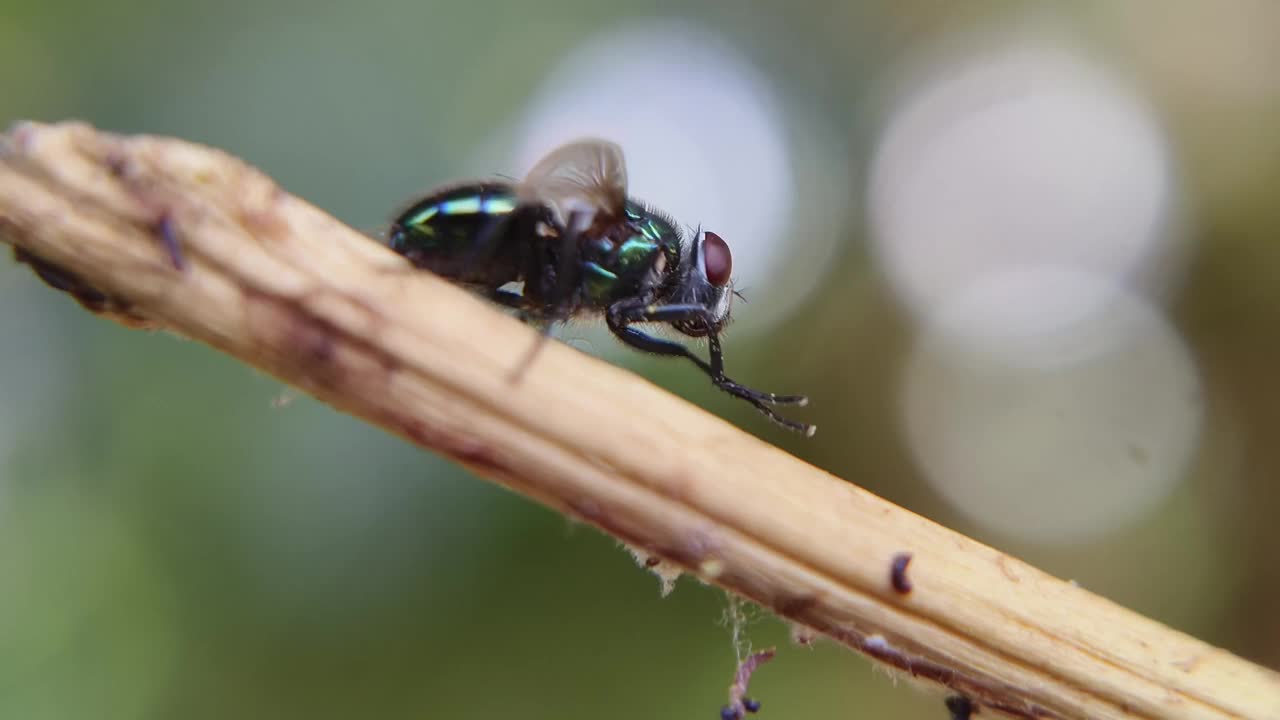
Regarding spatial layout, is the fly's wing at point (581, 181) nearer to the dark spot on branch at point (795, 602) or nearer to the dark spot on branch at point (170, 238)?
the dark spot on branch at point (170, 238)

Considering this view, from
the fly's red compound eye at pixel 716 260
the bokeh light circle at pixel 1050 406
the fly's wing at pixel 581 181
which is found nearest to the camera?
the fly's wing at pixel 581 181

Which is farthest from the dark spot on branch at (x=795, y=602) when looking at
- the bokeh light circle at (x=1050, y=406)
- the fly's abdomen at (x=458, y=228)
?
the bokeh light circle at (x=1050, y=406)

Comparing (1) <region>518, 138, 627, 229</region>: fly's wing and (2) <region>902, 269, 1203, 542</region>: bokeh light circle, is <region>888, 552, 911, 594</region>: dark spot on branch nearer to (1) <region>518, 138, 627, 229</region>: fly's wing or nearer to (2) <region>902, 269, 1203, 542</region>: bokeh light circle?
(1) <region>518, 138, 627, 229</region>: fly's wing

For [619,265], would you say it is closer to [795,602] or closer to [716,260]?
[716,260]

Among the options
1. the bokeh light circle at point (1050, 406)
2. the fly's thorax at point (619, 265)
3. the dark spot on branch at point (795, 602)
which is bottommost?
the dark spot on branch at point (795, 602)

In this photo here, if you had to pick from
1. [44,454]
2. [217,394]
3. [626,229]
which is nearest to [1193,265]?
[626,229]

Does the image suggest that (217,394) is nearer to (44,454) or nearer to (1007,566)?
(44,454)

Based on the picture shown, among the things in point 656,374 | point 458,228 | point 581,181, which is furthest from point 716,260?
point 656,374
